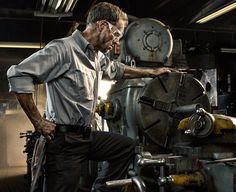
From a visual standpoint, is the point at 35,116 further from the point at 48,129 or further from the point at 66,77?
the point at 66,77

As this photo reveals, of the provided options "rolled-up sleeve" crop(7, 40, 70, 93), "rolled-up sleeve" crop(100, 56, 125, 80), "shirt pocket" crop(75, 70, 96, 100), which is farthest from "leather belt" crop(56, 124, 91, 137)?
"rolled-up sleeve" crop(100, 56, 125, 80)

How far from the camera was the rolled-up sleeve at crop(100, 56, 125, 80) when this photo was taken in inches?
93.0

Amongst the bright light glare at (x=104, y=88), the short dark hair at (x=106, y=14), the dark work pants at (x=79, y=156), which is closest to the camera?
the dark work pants at (x=79, y=156)

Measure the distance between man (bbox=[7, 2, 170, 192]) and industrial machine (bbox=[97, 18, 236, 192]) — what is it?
258 millimetres

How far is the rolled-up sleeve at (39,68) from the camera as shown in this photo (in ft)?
5.85

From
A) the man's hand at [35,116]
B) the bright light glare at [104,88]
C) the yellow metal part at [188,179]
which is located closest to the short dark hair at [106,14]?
the man's hand at [35,116]

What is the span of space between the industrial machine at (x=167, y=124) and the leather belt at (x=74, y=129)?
0.38m

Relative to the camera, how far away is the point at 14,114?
623 centimetres

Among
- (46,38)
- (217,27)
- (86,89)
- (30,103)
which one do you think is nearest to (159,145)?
(86,89)

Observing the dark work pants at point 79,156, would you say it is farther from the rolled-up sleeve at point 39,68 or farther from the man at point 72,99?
the rolled-up sleeve at point 39,68

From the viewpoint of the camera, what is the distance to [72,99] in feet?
6.47

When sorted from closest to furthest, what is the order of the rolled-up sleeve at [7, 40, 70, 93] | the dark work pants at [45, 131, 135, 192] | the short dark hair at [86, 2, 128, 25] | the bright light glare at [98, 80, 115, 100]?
the rolled-up sleeve at [7, 40, 70, 93] → the dark work pants at [45, 131, 135, 192] → the short dark hair at [86, 2, 128, 25] → the bright light glare at [98, 80, 115, 100]

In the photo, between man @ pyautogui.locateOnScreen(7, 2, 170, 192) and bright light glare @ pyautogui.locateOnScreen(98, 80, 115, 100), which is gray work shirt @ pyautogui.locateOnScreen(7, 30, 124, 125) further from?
bright light glare @ pyautogui.locateOnScreen(98, 80, 115, 100)

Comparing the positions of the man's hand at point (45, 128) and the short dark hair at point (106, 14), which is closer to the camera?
the man's hand at point (45, 128)
